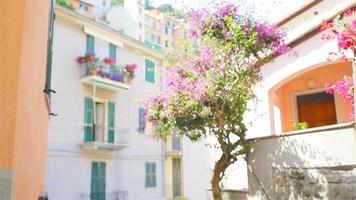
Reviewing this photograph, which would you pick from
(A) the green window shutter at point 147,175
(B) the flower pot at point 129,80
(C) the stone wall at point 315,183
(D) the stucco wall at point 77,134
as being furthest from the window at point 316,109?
(A) the green window shutter at point 147,175

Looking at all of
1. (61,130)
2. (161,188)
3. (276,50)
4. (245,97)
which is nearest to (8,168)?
(245,97)

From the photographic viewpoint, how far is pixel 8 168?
105 inches

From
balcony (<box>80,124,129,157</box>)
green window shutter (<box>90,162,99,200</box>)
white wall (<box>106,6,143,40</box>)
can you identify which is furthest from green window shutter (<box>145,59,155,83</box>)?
green window shutter (<box>90,162,99,200</box>)

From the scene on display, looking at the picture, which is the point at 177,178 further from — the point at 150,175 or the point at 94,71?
the point at 94,71

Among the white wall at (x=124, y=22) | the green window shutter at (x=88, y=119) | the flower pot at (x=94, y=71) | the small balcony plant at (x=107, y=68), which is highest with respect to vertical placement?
the white wall at (x=124, y=22)

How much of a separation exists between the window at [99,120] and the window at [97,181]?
4.31 feet

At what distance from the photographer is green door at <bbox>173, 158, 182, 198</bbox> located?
A: 23747 millimetres

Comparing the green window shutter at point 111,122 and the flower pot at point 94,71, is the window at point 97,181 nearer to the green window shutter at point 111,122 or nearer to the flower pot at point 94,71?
the green window shutter at point 111,122

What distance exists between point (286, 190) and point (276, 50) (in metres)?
2.91

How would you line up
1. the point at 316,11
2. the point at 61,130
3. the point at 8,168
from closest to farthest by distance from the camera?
the point at 8,168, the point at 316,11, the point at 61,130

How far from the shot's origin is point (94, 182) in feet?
59.2

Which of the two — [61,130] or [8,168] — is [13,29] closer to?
[8,168]

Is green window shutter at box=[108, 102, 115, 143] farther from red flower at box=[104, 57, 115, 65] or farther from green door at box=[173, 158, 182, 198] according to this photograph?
green door at box=[173, 158, 182, 198]

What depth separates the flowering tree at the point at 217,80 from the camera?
7.62 m
